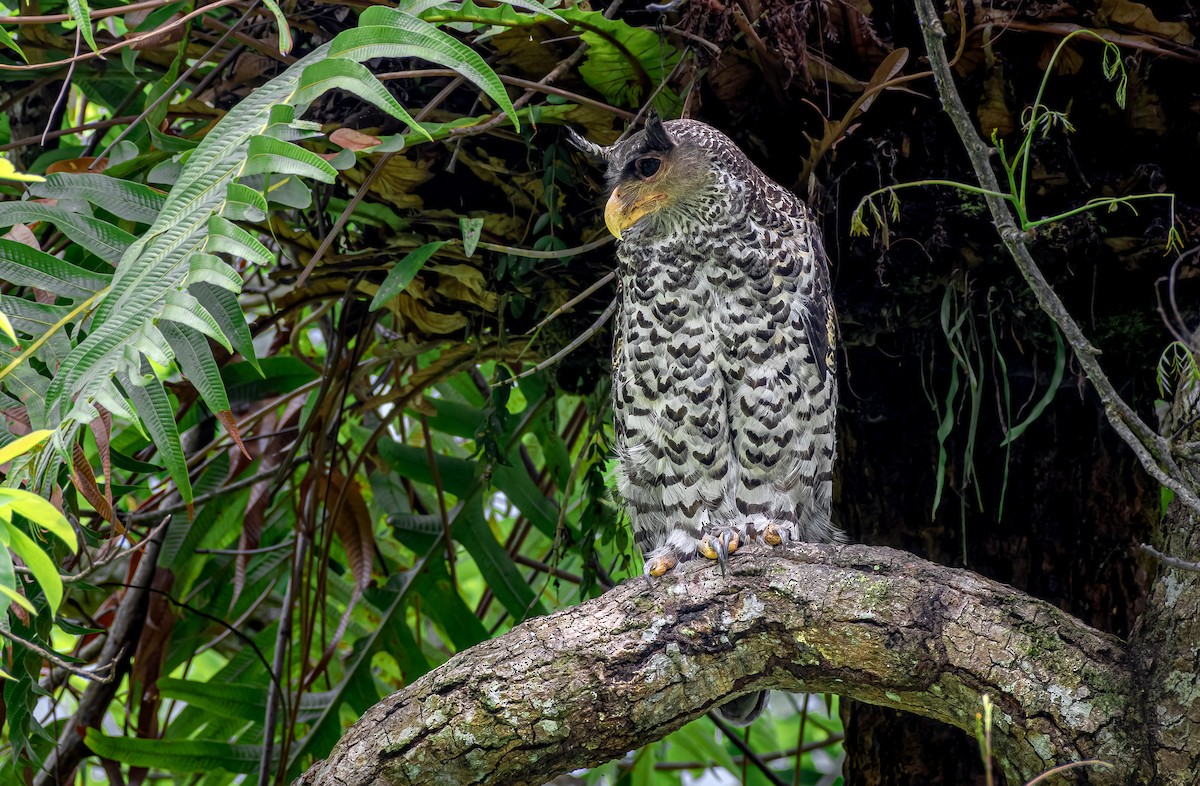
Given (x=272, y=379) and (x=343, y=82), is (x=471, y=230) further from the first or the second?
(x=272, y=379)

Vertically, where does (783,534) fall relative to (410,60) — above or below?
below

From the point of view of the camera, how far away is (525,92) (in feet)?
6.94

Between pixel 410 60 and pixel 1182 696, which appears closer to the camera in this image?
pixel 1182 696

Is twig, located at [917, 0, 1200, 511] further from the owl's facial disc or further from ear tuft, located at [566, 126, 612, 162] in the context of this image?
ear tuft, located at [566, 126, 612, 162]

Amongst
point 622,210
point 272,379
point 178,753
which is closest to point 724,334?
point 622,210

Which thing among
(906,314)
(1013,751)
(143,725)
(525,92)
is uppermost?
(525,92)

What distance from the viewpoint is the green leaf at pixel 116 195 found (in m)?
1.85

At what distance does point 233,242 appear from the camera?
4.70 feet

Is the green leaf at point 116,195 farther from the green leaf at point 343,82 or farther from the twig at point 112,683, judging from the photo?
the twig at point 112,683

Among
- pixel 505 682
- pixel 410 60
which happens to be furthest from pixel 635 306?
pixel 505 682

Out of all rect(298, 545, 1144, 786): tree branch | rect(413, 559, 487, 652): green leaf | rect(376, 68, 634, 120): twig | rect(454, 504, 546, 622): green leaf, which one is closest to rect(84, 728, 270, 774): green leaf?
rect(413, 559, 487, 652): green leaf

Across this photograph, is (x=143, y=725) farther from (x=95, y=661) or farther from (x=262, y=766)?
(x=262, y=766)

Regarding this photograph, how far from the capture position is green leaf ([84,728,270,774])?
8.23ft

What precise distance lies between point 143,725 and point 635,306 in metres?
1.64
